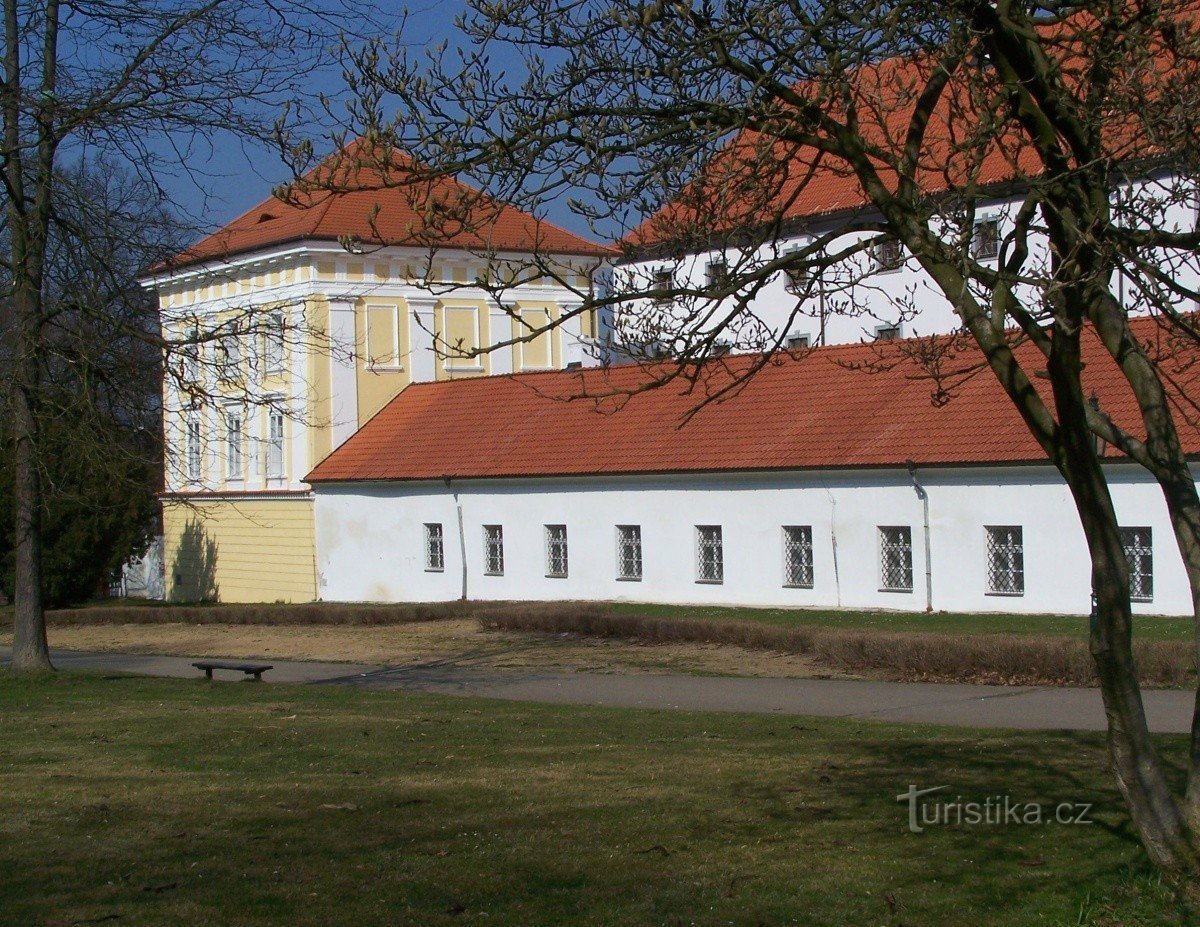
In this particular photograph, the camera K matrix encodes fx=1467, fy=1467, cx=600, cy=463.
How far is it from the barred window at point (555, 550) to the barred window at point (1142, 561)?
13742 mm

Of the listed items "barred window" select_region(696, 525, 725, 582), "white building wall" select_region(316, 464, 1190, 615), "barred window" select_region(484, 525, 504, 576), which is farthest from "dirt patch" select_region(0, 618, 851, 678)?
"barred window" select_region(484, 525, 504, 576)

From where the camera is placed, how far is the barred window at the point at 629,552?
32.3 m

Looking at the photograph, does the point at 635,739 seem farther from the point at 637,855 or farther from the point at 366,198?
the point at 366,198

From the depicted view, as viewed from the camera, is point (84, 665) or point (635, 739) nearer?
point (635, 739)

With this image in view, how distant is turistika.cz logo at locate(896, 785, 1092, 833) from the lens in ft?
25.0

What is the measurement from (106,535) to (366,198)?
42.3 ft

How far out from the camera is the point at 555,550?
112 feet

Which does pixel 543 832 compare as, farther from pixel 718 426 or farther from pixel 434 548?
pixel 434 548

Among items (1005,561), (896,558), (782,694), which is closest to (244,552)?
(896,558)

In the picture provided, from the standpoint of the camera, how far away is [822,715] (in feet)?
47.6

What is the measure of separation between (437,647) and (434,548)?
11.9 m

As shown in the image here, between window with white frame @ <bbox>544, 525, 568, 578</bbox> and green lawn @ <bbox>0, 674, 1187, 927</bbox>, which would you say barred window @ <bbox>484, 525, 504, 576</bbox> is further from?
green lawn @ <bbox>0, 674, 1187, 927</bbox>

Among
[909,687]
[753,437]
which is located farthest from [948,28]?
[753,437]

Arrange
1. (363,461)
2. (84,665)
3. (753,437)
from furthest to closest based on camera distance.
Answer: (363,461), (753,437), (84,665)
